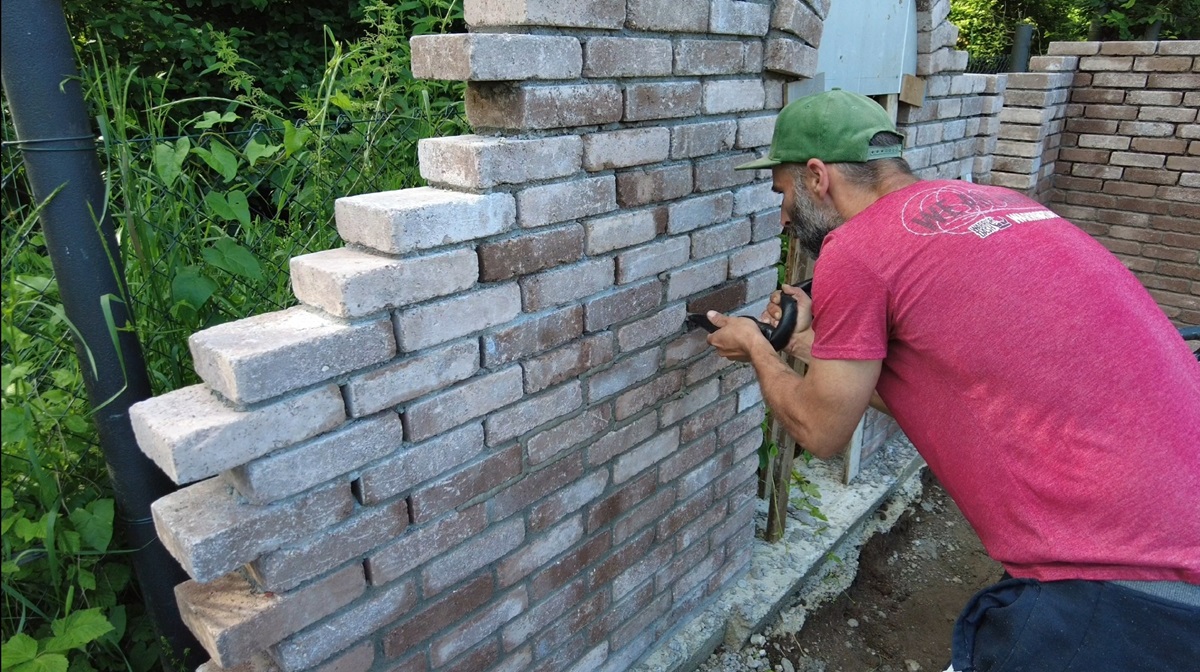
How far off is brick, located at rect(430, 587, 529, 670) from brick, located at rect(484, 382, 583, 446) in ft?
1.51

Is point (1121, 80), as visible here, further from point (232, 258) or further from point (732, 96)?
point (232, 258)

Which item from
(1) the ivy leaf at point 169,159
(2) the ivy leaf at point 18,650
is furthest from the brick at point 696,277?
(2) the ivy leaf at point 18,650

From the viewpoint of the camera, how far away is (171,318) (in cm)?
179

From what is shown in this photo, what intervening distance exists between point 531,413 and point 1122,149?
21.0 feet

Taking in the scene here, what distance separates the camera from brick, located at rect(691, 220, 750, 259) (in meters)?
2.27

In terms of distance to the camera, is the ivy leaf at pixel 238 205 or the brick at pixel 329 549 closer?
the brick at pixel 329 549

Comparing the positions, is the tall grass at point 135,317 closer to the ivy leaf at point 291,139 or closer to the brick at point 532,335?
the ivy leaf at point 291,139

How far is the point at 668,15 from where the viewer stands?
1.92 m

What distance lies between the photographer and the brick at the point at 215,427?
1296 millimetres

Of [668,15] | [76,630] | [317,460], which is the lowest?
[76,630]

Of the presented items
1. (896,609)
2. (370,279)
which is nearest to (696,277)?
(370,279)

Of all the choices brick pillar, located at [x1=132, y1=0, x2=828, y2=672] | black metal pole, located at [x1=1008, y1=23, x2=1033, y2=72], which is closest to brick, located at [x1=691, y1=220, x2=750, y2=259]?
brick pillar, located at [x1=132, y1=0, x2=828, y2=672]

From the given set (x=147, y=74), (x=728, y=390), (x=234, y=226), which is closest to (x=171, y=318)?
(x=234, y=226)

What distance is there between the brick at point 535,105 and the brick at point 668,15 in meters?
0.19
